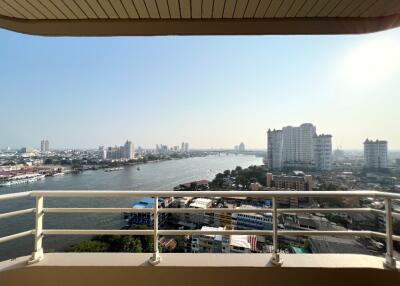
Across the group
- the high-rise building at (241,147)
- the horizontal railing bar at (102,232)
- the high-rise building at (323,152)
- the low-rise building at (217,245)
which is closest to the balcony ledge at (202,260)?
the low-rise building at (217,245)

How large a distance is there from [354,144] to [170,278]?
457 cm

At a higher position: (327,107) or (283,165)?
(327,107)

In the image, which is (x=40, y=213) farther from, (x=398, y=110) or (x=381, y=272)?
(x=398, y=110)

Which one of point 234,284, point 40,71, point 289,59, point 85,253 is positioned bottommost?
point 234,284

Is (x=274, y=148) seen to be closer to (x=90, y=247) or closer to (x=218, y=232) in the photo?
(x=218, y=232)

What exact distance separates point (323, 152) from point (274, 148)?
1.41m

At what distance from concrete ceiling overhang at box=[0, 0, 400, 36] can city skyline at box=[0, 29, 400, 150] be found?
352 mm

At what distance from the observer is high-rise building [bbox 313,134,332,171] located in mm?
4621

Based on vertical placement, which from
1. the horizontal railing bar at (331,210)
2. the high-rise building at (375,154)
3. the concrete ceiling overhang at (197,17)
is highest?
the concrete ceiling overhang at (197,17)

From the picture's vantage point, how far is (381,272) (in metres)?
1.75

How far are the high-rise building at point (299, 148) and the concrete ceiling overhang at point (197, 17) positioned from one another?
346cm

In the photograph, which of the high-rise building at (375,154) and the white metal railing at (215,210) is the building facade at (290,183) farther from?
the high-rise building at (375,154)

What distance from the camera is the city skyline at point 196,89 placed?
9.88 ft

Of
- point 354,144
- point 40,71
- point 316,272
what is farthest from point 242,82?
Result: point 40,71
